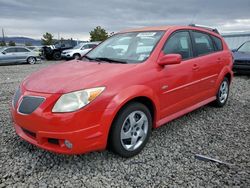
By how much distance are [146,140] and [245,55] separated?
776cm

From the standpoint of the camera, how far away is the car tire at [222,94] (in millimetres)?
4773

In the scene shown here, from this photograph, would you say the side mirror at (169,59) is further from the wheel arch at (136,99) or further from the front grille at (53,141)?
the front grille at (53,141)

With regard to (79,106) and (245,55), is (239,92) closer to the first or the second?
(245,55)

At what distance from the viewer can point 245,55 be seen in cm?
920

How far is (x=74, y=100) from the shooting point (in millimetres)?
2463

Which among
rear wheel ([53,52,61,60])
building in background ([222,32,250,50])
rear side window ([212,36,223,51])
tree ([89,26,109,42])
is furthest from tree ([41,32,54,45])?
rear side window ([212,36,223,51])

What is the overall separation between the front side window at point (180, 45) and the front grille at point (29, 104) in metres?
1.81

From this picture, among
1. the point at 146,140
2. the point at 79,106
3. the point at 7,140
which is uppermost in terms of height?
the point at 79,106

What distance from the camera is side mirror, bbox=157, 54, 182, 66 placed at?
306 centimetres

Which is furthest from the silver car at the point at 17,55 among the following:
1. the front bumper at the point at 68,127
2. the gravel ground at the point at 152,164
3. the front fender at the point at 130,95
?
the front fender at the point at 130,95

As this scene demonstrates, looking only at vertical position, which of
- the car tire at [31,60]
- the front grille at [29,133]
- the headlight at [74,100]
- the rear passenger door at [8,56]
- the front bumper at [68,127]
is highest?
the headlight at [74,100]

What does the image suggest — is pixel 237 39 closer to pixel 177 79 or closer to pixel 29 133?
pixel 177 79

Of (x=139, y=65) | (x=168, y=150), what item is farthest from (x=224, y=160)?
(x=139, y=65)

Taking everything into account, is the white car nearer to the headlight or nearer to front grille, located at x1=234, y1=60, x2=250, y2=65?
front grille, located at x1=234, y1=60, x2=250, y2=65
